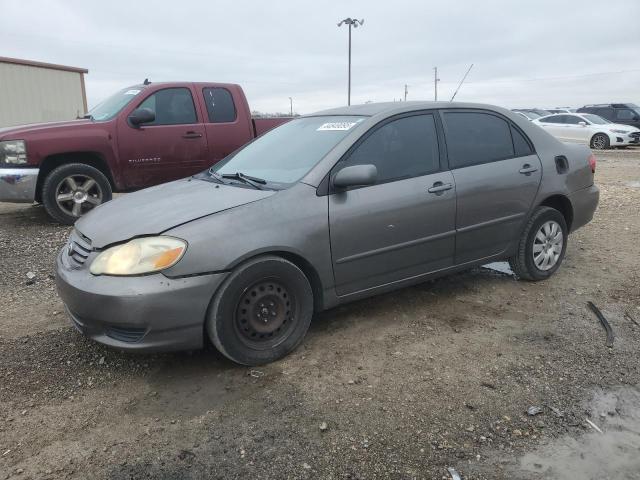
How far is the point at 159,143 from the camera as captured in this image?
710cm

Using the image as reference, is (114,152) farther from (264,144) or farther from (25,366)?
(25,366)

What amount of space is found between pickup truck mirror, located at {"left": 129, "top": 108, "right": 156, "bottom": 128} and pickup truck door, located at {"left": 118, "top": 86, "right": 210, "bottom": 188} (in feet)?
0.28

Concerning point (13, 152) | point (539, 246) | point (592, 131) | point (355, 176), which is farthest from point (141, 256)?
point (592, 131)

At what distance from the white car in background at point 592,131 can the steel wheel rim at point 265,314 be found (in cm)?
1901

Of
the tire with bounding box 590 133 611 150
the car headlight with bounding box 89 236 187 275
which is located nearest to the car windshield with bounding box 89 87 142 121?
the car headlight with bounding box 89 236 187 275

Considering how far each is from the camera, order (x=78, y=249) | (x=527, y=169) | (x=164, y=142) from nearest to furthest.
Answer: (x=78, y=249), (x=527, y=169), (x=164, y=142)

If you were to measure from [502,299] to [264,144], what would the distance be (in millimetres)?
2332

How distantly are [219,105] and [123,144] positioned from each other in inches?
58.6

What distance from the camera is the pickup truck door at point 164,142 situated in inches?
275

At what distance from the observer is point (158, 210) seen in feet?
10.9

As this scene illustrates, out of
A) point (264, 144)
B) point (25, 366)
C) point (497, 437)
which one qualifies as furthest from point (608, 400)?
point (25, 366)

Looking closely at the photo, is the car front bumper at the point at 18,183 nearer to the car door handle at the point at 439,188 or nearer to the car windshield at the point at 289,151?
the car windshield at the point at 289,151

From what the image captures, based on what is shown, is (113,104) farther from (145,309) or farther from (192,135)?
(145,309)

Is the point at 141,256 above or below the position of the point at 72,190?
above
